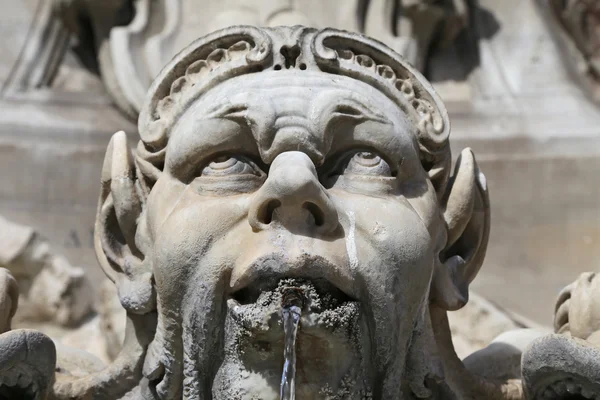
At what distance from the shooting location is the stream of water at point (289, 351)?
2004 mm

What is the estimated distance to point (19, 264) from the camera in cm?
349

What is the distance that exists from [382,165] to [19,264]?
172 cm

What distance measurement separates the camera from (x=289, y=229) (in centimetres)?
205

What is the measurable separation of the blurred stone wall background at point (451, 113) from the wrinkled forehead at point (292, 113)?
172 cm

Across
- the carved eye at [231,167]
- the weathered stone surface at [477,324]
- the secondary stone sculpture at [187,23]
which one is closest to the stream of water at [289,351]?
the carved eye at [231,167]

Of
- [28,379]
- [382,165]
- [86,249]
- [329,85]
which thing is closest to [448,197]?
[382,165]

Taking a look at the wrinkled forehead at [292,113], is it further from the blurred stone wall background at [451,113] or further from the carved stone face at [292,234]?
the blurred stone wall background at [451,113]

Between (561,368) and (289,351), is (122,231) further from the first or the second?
(561,368)

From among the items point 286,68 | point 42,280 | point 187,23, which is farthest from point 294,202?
point 187,23

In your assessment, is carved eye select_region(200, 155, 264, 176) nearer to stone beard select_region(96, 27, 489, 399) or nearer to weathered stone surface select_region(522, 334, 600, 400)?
stone beard select_region(96, 27, 489, 399)

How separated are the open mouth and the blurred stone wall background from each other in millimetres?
1882

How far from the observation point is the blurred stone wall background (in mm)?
3906

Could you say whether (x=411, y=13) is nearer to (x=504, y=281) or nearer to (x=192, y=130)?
(x=504, y=281)

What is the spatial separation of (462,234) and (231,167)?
62 cm
